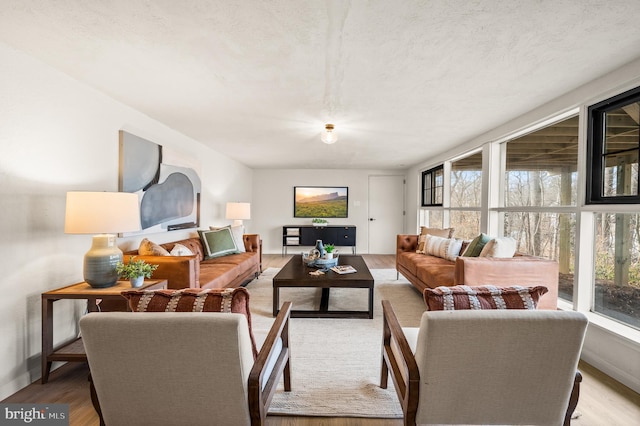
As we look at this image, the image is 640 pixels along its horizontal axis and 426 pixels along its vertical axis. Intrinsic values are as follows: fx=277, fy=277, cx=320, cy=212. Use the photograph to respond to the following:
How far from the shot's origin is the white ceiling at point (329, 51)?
4.51 feet

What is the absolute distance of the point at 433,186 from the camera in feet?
18.3

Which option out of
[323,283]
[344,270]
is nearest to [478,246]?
[344,270]

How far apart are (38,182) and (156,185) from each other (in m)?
1.27

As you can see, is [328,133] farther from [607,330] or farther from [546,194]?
[607,330]

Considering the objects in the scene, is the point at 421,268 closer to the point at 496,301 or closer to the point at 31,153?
the point at 496,301

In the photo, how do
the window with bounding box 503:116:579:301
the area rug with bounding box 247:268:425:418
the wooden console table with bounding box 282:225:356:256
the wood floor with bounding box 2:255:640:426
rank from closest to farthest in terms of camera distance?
the wood floor with bounding box 2:255:640:426
the area rug with bounding box 247:268:425:418
the window with bounding box 503:116:579:301
the wooden console table with bounding box 282:225:356:256

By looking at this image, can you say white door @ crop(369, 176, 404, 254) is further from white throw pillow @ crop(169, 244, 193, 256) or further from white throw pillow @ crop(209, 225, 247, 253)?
white throw pillow @ crop(169, 244, 193, 256)

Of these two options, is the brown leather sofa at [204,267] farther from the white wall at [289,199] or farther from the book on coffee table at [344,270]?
the white wall at [289,199]

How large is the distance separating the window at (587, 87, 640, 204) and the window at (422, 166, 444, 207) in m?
2.94

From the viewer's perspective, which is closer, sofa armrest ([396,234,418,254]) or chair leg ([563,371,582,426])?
chair leg ([563,371,582,426])

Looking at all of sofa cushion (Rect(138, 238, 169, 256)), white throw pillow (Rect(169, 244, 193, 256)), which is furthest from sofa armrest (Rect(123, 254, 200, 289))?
white throw pillow (Rect(169, 244, 193, 256))

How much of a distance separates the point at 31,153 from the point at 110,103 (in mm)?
870

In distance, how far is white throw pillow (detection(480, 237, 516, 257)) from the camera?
2656 millimetres

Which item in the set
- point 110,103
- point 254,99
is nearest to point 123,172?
point 110,103
